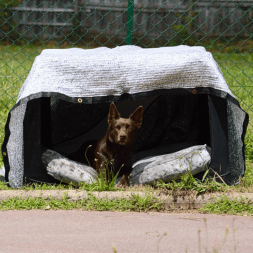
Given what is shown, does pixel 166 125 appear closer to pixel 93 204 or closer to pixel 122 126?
pixel 122 126

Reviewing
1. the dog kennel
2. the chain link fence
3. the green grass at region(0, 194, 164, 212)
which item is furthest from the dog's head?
the chain link fence

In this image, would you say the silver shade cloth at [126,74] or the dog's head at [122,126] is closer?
the silver shade cloth at [126,74]

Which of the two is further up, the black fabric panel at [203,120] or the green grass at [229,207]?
the black fabric panel at [203,120]

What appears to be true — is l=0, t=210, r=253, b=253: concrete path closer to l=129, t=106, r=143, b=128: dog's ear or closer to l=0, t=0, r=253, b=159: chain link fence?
l=129, t=106, r=143, b=128: dog's ear

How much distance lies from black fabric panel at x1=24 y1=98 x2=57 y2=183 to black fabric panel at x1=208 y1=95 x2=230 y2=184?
1.44m

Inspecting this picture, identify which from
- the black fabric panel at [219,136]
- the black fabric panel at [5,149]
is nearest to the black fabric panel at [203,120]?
the black fabric panel at [219,136]

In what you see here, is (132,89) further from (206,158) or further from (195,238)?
(195,238)

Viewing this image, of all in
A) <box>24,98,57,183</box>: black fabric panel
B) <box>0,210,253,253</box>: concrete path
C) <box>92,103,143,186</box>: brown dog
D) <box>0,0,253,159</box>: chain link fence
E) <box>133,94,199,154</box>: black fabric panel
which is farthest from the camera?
Answer: <box>0,0,253,159</box>: chain link fence

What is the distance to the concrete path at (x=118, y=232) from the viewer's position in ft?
7.37

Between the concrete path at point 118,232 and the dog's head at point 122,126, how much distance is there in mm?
731

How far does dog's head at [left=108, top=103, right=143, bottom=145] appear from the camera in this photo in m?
3.25

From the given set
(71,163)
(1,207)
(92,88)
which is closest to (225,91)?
(92,88)

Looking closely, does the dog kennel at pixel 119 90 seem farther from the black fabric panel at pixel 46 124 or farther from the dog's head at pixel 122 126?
the black fabric panel at pixel 46 124

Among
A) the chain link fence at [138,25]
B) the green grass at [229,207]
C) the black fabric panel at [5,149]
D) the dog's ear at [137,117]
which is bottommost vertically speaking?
the green grass at [229,207]
